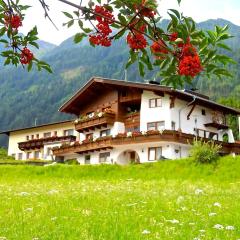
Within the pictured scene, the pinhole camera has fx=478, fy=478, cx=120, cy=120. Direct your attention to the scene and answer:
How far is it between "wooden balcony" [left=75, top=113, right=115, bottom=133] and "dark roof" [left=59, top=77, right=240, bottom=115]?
3760 mm

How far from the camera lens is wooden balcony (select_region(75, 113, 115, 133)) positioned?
198ft

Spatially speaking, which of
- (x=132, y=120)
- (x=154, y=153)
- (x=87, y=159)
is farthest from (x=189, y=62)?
(x=87, y=159)

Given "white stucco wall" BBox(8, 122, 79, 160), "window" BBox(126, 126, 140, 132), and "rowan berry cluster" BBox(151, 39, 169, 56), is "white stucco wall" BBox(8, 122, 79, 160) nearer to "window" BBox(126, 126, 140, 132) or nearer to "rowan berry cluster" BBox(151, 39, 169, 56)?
"window" BBox(126, 126, 140, 132)

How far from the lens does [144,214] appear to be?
41.4ft

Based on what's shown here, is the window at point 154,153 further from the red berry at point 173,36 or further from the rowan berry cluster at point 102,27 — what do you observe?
the red berry at point 173,36

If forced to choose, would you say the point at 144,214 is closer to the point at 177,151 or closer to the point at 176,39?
the point at 176,39

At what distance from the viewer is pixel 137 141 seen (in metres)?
54.4

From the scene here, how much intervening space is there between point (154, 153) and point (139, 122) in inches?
213

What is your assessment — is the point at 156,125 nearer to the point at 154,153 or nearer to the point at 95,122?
the point at 154,153

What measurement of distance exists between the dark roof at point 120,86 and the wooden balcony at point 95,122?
376cm

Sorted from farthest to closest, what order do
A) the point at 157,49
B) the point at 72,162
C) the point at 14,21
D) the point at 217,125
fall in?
the point at 72,162
the point at 217,125
the point at 14,21
the point at 157,49

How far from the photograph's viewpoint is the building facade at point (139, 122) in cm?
5469

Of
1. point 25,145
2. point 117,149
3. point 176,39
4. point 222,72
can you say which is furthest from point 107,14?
point 25,145

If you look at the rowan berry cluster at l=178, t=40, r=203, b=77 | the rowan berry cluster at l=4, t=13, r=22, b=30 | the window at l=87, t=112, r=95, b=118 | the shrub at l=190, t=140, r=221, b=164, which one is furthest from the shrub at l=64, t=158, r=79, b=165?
the rowan berry cluster at l=178, t=40, r=203, b=77
